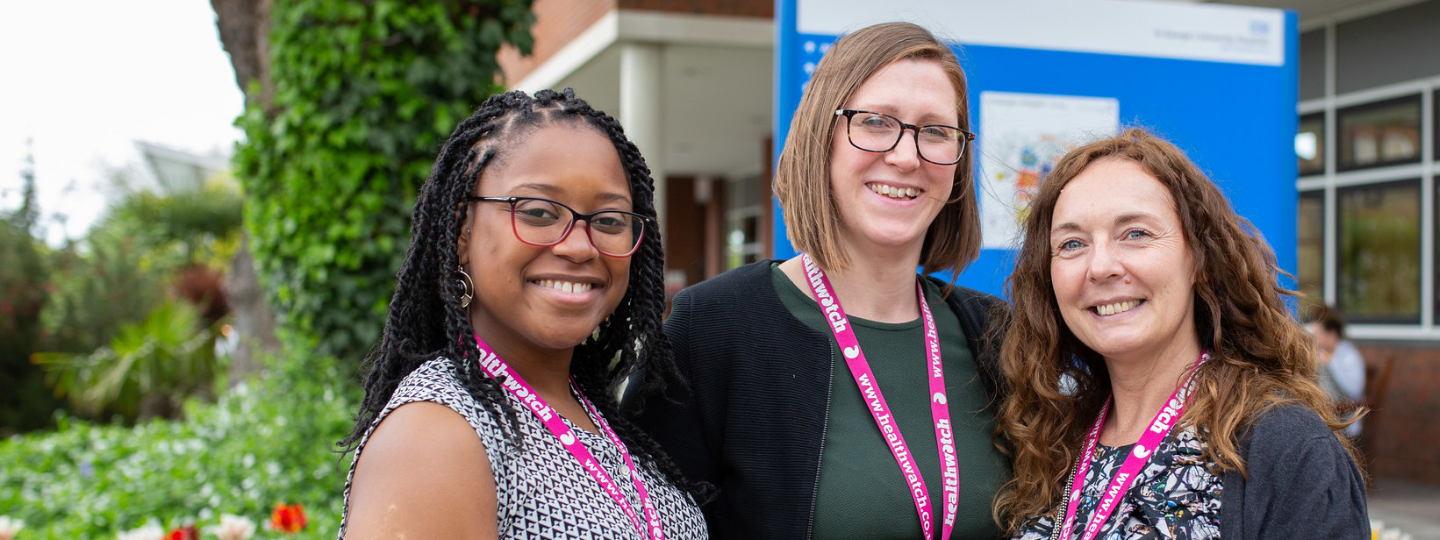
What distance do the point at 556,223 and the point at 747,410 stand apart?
26.9 inches

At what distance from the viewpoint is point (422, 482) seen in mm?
1343

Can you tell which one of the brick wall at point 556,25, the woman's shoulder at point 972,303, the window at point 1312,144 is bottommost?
the woman's shoulder at point 972,303

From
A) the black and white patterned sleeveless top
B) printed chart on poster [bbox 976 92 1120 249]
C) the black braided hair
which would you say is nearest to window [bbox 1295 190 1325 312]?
printed chart on poster [bbox 976 92 1120 249]

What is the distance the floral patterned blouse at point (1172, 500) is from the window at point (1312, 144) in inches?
345

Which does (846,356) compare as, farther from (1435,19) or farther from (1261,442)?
(1435,19)

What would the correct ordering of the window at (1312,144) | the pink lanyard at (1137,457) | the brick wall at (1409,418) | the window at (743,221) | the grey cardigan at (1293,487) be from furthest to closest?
the window at (743,221) < the window at (1312,144) < the brick wall at (1409,418) < the pink lanyard at (1137,457) < the grey cardigan at (1293,487)

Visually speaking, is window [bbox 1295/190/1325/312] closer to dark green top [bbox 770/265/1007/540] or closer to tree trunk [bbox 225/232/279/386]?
dark green top [bbox 770/265/1007/540]

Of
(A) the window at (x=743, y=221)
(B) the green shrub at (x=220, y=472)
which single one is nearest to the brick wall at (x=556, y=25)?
(B) the green shrub at (x=220, y=472)

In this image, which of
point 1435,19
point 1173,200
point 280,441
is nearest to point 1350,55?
point 1435,19

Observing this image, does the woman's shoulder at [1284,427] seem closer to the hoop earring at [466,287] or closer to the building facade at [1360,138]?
the hoop earring at [466,287]

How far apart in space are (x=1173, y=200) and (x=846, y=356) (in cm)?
73

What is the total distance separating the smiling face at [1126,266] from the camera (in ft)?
6.32

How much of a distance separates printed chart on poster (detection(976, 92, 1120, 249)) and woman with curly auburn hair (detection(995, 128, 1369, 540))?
3.63 ft

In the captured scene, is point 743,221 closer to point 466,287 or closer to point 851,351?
point 851,351
